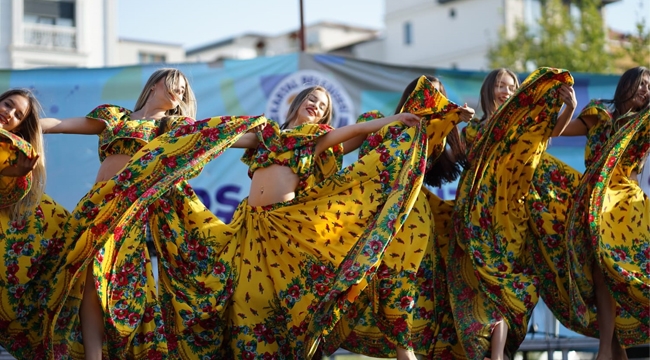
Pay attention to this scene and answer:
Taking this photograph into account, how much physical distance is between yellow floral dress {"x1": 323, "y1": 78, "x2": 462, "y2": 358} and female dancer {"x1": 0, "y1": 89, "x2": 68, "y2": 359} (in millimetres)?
1346

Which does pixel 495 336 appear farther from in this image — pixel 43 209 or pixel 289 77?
pixel 289 77

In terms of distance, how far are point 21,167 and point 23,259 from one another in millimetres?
401

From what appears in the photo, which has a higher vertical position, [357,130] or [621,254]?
[357,130]

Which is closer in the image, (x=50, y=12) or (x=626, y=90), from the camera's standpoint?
(x=626, y=90)

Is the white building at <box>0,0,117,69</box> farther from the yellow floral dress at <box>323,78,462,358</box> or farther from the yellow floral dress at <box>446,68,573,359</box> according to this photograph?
the yellow floral dress at <box>446,68,573,359</box>

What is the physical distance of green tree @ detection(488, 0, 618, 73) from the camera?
20609mm

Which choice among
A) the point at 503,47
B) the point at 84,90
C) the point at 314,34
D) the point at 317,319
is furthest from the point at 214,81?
the point at 314,34

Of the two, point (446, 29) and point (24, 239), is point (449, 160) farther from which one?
point (446, 29)

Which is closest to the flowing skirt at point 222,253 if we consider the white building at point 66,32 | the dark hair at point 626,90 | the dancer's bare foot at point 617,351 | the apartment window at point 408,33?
the dark hair at point 626,90

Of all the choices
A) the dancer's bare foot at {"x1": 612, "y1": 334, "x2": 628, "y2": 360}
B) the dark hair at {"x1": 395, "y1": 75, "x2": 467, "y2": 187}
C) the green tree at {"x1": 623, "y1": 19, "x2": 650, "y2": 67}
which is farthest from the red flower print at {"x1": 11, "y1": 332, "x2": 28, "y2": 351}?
the green tree at {"x1": 623, "y1": 19, "x2": 650, "y2": 67}

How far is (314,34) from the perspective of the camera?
45.4 meters

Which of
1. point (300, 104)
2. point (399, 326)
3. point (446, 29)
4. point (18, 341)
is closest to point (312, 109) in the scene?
point (300, 104)

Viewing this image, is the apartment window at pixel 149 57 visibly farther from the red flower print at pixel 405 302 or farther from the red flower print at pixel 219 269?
the red flower print at pixel 405 302

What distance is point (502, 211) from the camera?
4.97m
